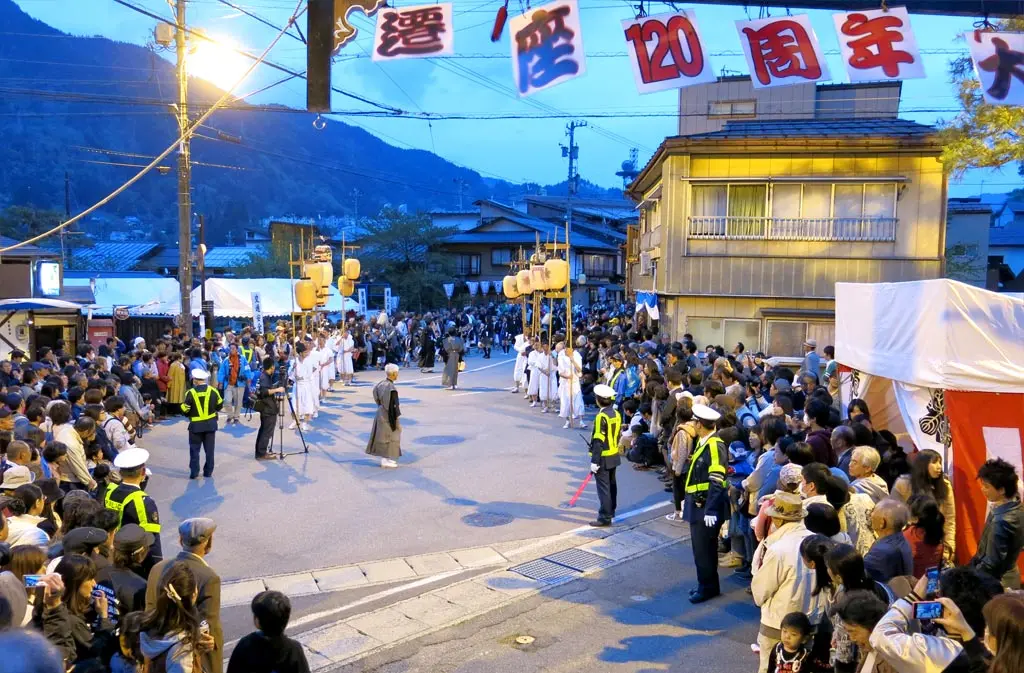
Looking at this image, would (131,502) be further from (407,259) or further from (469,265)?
(469,265)

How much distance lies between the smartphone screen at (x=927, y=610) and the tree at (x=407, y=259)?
37.0 m

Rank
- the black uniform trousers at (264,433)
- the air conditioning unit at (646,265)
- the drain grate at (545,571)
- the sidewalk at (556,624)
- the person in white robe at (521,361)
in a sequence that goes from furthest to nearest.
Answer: the air conditioning unit at (646,265) → the person in white robe at (521,361) → the black uniform trousers at (264,433) → the drain grate at (545,571) → the sidewalk at (556,624)

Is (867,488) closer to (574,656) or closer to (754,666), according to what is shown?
(754,666)

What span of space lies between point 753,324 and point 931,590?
16213mm

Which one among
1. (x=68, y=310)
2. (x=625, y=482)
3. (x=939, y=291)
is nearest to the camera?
(x=939, y=291)

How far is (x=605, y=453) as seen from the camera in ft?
29.1

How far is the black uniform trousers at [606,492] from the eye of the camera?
29.5 ft

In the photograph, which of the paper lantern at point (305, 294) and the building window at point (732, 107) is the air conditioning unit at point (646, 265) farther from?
the paper lantern at point (305, 294)

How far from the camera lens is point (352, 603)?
692 centimetres

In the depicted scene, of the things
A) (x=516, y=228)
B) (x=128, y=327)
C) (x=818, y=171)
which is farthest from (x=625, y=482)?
(x=516, y=228)

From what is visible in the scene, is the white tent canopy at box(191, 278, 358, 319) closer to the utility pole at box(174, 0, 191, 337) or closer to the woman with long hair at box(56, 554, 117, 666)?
the utility pole at box(174, 0, 191, 337)

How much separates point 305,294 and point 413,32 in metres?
10.9

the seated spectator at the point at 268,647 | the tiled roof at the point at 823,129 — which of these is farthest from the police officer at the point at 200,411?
the tiled roof at the point at 823,129

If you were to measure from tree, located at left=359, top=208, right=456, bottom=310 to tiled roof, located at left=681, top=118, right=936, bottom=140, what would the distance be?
22481mm
